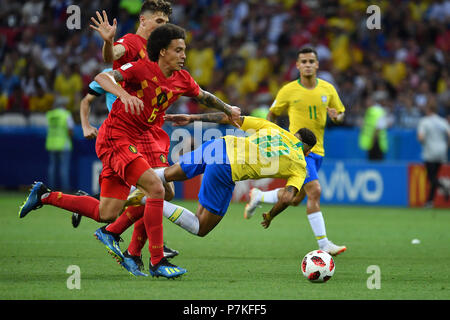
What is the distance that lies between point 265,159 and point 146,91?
135 cm

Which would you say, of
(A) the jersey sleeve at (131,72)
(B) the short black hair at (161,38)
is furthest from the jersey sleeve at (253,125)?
(A) the jersey sleeve at (131,72)

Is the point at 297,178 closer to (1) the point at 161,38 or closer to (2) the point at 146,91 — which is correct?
(2) the point at 146,91

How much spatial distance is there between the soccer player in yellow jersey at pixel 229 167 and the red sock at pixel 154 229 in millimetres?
824

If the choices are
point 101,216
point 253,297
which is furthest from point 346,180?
point 253,297

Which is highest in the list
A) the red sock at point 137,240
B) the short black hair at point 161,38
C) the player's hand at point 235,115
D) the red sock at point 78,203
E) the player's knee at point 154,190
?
the short black hair at point 161,38

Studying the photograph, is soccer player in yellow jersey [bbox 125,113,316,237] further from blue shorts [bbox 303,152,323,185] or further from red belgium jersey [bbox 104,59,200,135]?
blue shorts [bbox 303,152,323,185]

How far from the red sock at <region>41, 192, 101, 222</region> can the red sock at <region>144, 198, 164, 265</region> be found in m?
0.97

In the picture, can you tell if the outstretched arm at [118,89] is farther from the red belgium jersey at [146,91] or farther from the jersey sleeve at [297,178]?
the jersey sleeve at [297,178]

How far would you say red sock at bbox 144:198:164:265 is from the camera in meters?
6.75

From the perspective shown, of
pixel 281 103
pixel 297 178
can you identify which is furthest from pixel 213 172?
pixel 281 103

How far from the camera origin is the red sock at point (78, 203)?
25.1 feet

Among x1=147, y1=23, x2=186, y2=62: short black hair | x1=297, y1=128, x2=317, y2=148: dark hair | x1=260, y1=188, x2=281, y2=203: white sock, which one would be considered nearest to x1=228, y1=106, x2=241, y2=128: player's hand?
x1=297, y1=128, x2=317, y2=148: dark hair

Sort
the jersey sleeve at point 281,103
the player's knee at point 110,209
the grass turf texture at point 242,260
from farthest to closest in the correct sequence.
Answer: the jersey sleeve at point 281,103 → the player's knee at point 110,209 → the grass turf texture at point 242,260
